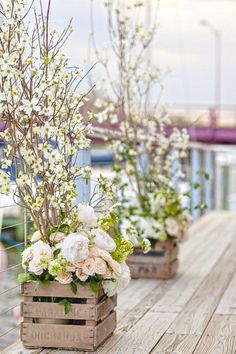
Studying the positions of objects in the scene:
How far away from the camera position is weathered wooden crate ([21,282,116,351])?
10.2 feet

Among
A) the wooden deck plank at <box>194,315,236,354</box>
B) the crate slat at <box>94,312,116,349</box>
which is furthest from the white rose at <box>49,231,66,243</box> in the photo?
the wooden deck plank at <box>194,315,236,354</box>

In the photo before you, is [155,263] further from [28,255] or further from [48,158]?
[48,158]

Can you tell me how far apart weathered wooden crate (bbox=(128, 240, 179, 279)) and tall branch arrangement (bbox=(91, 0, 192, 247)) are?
0.07 m

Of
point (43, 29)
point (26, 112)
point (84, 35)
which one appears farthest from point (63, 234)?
point (84, 35)

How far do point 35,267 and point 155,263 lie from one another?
1.87 m

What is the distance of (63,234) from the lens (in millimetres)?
3119

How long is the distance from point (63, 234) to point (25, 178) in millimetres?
278

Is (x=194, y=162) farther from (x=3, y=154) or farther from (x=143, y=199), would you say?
(x=3, y=154)

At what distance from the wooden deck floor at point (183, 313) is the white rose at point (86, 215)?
471 millimetres

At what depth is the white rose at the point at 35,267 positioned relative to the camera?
3.04m

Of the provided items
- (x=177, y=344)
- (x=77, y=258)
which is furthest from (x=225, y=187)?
(x=77, y=258)

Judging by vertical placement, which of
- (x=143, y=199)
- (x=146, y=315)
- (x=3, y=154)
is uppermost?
(x=3, y=154)

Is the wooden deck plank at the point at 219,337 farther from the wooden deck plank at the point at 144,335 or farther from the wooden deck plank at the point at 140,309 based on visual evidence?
the wooden deck plank at the point at 140,309

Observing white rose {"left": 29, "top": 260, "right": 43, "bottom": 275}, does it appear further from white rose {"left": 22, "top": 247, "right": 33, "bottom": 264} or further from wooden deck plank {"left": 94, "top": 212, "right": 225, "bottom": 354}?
wooden deck plank {"left": 94, "top": 212, "right": 225, "bottom": 354}
